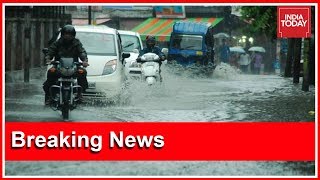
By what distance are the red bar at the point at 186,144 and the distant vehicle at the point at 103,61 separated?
4206mm

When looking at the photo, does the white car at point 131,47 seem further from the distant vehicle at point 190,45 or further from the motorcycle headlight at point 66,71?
the distant vehicle at point 190,45

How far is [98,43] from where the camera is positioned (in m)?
15.4

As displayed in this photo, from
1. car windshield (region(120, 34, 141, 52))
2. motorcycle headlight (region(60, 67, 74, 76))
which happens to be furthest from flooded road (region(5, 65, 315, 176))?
car windshield (region(120, 34, 141, 52))

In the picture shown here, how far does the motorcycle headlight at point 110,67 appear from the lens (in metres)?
14.5

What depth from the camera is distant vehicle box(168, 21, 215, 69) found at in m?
31.4

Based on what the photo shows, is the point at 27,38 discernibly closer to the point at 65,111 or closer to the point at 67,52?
the point at 67,52

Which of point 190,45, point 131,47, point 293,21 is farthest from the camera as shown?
point 190,45

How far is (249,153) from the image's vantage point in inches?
340

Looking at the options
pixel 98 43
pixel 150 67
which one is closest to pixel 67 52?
pixel 98 43

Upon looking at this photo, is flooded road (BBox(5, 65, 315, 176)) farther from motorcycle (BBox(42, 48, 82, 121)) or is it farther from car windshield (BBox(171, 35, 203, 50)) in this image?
car windshield (BBox(171, 35, 203, 50))

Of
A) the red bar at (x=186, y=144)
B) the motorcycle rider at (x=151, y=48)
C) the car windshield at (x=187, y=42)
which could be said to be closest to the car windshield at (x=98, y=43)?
the motorcycle rider at (x=151, y=48)

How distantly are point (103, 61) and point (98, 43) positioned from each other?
906mm

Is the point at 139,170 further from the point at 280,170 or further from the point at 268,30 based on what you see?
the point at 268,30

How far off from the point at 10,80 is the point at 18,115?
9.82 m
